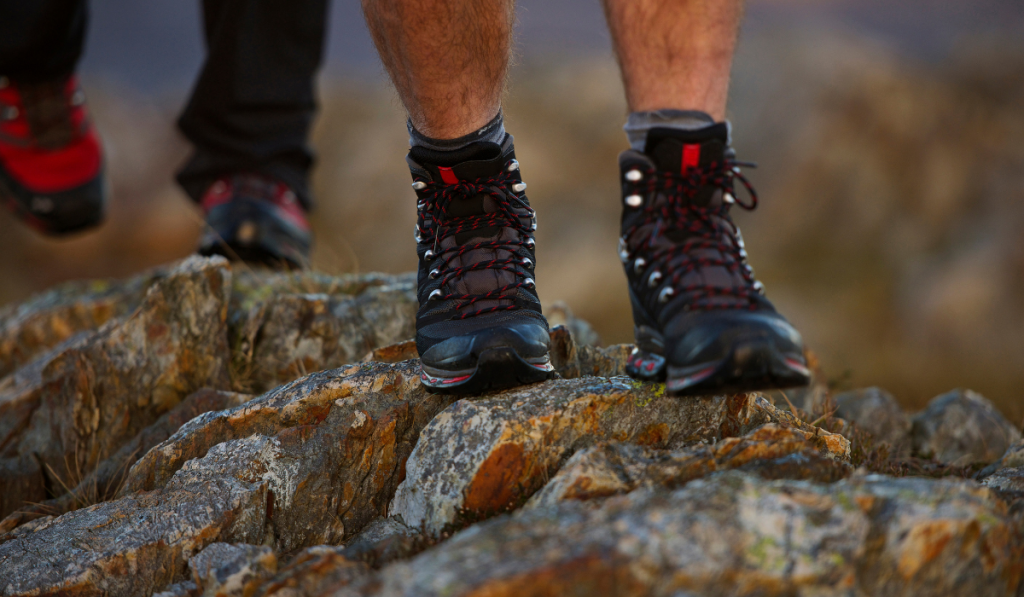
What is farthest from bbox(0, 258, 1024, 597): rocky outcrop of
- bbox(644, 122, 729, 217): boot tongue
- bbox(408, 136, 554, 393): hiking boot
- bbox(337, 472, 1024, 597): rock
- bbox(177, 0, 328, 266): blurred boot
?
bbox(177, 0, 328, 266): blurred boot

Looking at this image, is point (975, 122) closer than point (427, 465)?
No

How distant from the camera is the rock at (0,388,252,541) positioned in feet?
9.74

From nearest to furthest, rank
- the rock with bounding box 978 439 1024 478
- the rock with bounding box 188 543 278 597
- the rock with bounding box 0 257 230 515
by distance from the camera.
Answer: the rock with bounding box 188 543 278 597 < the rock with bounding box 978 439 1024 478 < the rock with bounding box 0 257 230 515

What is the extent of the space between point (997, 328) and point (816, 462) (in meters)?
19.6

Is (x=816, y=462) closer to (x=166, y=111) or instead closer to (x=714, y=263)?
(x=714, y=263)

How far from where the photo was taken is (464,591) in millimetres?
1550

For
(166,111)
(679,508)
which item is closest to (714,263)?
(679,508)

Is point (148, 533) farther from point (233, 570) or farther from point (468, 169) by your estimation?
point (468, 169)

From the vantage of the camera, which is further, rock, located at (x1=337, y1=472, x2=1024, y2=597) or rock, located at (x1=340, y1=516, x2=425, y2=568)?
rock, located at (x1=340, y1=516, x2=425, y2=568)

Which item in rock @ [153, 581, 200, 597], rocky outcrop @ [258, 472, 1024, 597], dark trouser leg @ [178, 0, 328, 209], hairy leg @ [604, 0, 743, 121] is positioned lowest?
rock @ [153, 581, 200, 597]

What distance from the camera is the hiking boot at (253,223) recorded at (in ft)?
16.9

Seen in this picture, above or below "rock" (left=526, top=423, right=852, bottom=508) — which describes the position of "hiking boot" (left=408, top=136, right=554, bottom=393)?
above

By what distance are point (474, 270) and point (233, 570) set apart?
52.6 inches

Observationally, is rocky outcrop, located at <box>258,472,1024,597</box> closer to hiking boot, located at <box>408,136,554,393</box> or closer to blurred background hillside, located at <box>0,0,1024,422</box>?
hiking boot, located at <box>408,136,554,393</box>
